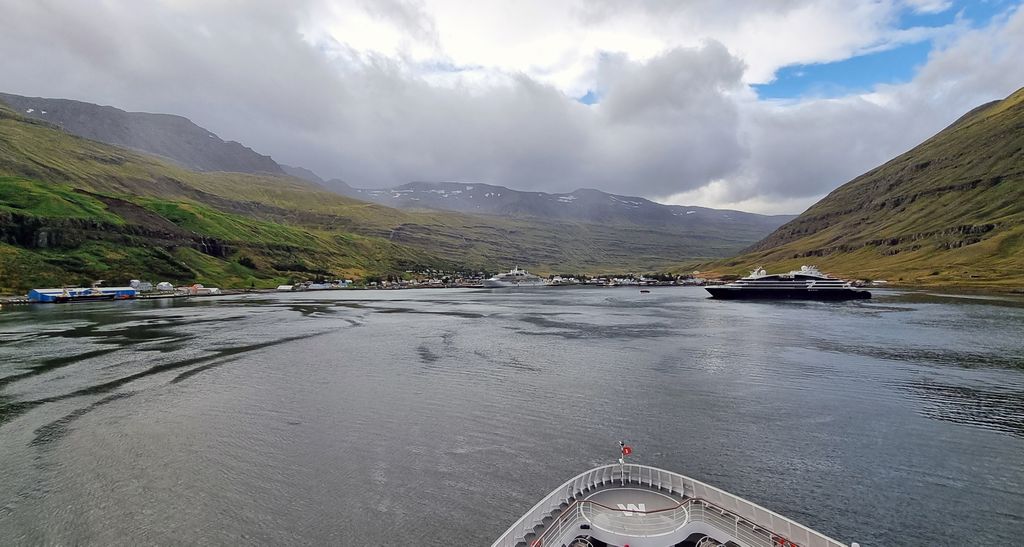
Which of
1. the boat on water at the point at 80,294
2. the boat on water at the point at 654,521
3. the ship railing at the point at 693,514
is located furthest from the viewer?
the boat on water at the point at 80,294

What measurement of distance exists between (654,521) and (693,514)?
190 centimetres

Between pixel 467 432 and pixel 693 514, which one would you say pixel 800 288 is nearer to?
pixel 467 432

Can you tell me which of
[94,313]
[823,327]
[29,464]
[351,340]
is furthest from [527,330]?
[94,313]

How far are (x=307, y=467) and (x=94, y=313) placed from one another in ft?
467

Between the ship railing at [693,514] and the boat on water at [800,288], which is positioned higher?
the boat on water at [800,288]

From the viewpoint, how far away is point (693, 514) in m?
22.2

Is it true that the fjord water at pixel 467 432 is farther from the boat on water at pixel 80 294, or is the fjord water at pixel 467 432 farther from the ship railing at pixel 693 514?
the boat on water at pixel 80 294

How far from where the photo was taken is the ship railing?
65.8 ft

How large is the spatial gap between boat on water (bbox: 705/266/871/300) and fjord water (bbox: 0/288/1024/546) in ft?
321

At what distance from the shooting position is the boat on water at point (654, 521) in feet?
66.9

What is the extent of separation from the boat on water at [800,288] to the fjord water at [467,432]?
9794 cm

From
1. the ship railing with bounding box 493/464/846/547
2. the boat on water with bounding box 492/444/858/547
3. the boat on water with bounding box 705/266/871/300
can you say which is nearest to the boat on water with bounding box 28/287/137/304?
the ship railing with bounding box 493/464/846/547

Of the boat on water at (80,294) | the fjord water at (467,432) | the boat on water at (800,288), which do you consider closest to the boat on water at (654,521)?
the fjord water at (467,432)

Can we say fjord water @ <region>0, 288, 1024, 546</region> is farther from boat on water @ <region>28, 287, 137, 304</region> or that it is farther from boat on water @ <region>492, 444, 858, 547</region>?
boat on water @ <region>28, 287, 137, 304</region>
